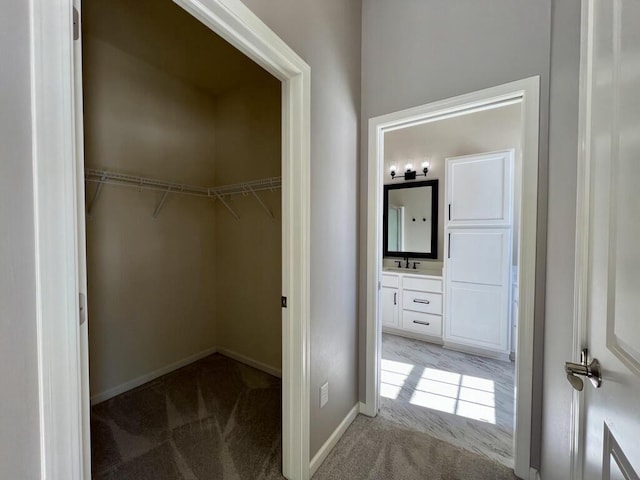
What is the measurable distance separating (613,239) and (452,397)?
7.16 feet

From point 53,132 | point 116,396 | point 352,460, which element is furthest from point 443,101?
point 116,396

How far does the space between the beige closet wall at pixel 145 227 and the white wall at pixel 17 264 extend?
190cm

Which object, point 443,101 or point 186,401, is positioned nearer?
point 443,101

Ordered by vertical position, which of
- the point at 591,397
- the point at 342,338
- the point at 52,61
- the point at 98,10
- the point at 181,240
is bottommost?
the point at 342,338

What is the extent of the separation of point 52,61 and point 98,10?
1977mm

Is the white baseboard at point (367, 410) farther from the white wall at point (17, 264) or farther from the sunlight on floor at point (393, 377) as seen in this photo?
the white wall at point (17, 264)

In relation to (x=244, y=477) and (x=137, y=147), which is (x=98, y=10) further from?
(x=244, y=477)

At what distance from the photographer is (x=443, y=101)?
1.74 m

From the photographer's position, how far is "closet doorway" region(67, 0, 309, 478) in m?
1.47

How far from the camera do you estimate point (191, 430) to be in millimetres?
1881

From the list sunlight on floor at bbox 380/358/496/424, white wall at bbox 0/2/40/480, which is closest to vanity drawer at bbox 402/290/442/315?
sunlight on floor at bbox 380/358/496/424

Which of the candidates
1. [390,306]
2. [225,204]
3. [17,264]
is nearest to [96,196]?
[225,204]

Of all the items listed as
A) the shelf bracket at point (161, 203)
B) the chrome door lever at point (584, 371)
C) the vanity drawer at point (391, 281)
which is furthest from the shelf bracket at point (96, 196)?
the vanity drawer at point (391, 281)

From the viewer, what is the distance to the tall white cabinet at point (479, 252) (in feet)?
9.71
